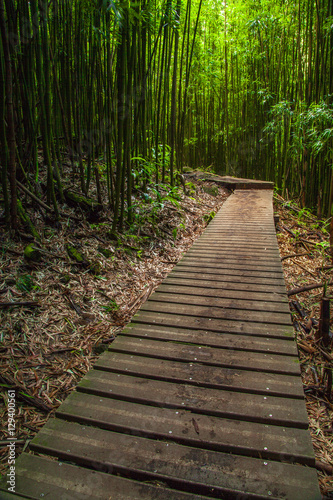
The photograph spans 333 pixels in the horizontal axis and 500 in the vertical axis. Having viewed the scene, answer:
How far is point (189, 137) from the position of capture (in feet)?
25.0

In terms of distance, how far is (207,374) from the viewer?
122 cm

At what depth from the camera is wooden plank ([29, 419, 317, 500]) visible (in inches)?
31.6

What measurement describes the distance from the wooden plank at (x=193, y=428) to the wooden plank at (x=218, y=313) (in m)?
0.67

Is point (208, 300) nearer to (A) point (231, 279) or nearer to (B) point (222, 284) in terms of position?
(B) point (222, 284)

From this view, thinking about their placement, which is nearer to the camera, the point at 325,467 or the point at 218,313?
the point at 325,467

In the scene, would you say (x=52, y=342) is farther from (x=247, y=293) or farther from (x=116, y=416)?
(x=247, y=293)

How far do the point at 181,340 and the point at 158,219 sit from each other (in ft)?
7.40

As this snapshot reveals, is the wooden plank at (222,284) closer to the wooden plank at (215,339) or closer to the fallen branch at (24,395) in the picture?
the wooden plank at (215,339)

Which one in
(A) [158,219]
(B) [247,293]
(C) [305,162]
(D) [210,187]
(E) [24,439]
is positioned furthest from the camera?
(D) [210,187]

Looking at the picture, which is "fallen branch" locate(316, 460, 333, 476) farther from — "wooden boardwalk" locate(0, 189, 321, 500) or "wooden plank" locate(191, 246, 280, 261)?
"wooden plank" locate(191, 246, 280, 261)

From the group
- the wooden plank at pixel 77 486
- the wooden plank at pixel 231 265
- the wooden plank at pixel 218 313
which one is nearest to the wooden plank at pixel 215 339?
the wooden plank at pixel 218 313

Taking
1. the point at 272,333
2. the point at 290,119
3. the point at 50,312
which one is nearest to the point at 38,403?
the point at 50,312

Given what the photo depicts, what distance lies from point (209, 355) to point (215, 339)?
13 centimetres

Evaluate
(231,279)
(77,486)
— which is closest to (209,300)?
(231,279)
